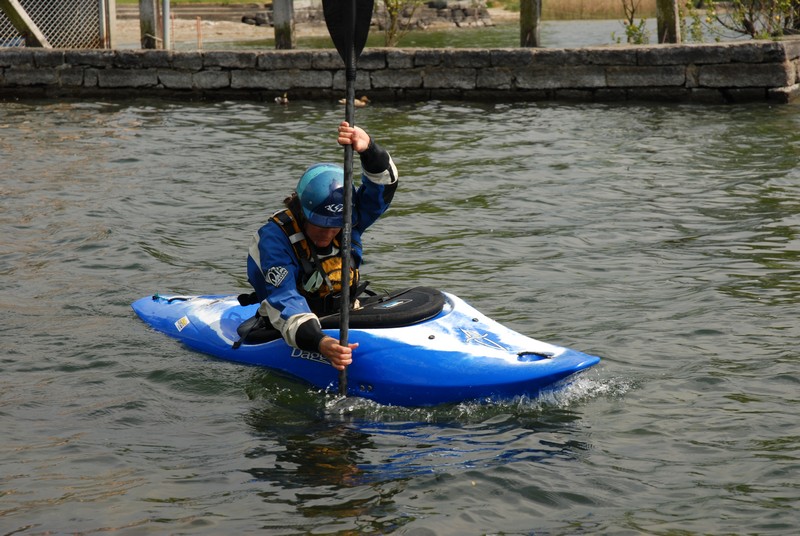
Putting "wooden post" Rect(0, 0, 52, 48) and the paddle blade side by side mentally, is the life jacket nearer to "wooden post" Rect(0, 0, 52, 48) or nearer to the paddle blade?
the paddle blade

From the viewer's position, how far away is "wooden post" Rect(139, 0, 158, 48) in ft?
61.0

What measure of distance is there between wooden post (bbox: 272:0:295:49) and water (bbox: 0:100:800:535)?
4.97 metres

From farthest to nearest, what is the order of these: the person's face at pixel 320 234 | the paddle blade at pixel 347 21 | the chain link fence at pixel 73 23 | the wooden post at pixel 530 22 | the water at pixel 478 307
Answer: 1. the chain link fence at pixel 73 23
2. the wooden post at pixel 530 22
3. the paddle blade at pixel 347 21
4. the person's face at pixel 320 234
5. the water at pixel 478 307

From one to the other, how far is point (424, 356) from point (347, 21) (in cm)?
190

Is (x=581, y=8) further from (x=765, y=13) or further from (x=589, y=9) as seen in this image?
(x=765, y=13)

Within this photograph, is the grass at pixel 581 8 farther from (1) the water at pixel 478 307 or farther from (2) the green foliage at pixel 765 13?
(1) the water at pixel 478 307

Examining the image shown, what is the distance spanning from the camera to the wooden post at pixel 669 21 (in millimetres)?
16844

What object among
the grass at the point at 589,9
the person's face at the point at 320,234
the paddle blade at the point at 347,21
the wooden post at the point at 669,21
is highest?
the grass at the point at 589,9

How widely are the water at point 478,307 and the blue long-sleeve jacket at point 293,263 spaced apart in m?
0.50

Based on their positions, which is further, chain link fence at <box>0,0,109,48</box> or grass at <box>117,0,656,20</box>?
grass at <box>117,0,656,20</box>

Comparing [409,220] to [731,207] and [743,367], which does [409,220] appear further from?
[743,367]

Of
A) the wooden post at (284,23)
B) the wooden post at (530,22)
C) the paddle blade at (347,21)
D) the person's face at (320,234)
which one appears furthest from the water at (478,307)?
the wooden post at (284,23)

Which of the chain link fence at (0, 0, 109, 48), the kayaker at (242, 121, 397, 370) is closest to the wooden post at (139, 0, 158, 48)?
the chain link fence at (0, 0, 109, 48)

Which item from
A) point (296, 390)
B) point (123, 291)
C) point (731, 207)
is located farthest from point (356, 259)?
point (731, 207)
